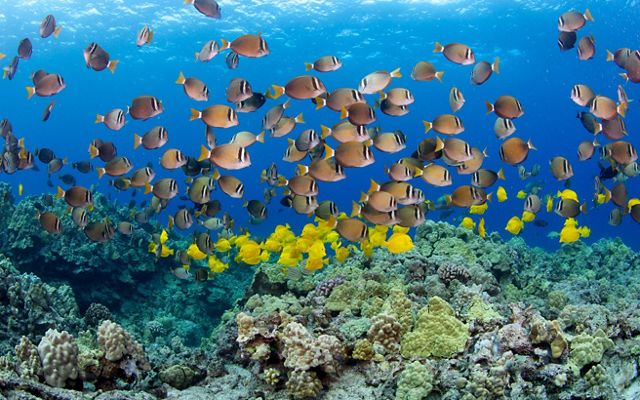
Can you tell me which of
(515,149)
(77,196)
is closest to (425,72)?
(515,149)

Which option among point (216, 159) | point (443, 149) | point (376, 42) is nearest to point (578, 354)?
point (443, 149)

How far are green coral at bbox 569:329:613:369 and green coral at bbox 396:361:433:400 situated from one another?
143 cm

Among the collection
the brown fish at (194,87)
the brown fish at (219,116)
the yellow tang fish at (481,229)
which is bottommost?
the yellow tang fish at (481,229)

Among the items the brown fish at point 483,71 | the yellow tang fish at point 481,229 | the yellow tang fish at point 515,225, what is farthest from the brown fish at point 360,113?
the yellow tang fish at point 515,225

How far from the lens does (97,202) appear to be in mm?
16016

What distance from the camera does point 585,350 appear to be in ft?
15.3

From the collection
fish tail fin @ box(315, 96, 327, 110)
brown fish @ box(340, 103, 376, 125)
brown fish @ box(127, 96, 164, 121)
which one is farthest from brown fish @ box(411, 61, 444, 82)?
brown fish @ box(127, 96, 164, 121)

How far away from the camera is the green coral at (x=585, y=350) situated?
4652 millimetres

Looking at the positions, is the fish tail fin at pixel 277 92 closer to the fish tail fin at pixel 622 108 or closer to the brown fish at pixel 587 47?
the brown fish at pixel 587 47

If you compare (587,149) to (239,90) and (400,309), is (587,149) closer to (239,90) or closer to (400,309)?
(400,309)

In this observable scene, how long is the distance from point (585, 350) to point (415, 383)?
66.4 inches

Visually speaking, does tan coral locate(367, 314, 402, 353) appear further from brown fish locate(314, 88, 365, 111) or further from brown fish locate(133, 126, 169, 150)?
brown fish locate(133, 126, 169, 150)

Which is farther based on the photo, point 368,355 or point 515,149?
point 515,149

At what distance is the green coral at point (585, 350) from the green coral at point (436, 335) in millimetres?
998
